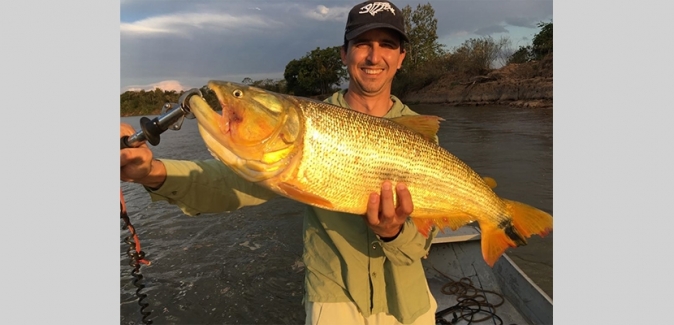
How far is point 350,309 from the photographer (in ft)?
8.32

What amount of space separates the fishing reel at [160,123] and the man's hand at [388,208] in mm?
1098

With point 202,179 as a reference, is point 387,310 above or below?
below

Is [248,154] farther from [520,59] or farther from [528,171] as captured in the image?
[520,59]

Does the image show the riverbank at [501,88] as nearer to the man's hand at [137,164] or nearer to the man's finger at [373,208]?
the man's finger at [373,208]

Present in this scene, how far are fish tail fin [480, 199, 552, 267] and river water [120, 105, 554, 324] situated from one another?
4.49 m

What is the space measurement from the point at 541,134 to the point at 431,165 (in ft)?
67.0

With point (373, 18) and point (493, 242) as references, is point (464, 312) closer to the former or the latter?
point (493, 242)

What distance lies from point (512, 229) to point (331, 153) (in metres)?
1.56

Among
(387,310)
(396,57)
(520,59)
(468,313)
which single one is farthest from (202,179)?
(520,59)

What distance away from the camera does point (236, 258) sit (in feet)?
28.7

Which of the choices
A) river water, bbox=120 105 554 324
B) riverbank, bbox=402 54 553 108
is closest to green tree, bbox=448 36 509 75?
riverbank, bbox=402 54 553 108

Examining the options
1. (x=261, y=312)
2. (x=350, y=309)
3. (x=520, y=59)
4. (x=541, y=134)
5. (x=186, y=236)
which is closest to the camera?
(x=350, y=309)

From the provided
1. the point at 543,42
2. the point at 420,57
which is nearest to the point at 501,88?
the point at 543,42

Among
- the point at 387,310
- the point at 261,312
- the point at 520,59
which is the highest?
the point at 520,59
